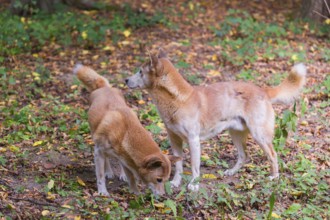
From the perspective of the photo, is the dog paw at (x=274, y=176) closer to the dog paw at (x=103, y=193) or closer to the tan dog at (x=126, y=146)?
the tan dog at (x=126, y=146)

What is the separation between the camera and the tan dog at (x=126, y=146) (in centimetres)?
704

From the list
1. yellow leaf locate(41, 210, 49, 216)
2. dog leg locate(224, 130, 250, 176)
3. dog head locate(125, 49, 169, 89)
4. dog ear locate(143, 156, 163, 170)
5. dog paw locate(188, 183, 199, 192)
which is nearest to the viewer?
yellow leaf locate(41, 210, 49, 216)

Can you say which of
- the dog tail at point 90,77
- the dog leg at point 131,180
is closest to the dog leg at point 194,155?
the dog leg at point 131,180

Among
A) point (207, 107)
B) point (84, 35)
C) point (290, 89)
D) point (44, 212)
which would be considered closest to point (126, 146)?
point (44, 212)

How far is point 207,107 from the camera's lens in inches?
317

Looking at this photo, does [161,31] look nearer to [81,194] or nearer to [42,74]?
[42,74]

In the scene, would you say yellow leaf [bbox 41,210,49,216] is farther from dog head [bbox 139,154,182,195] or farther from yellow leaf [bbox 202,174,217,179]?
yellow leaf [bbox 202,174,217,179]

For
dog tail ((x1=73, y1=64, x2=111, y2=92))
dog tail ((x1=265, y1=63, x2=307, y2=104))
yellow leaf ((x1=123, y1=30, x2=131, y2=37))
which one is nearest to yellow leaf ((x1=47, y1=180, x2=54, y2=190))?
dog tail ((x1=73, y1=64, x2=111, y2=92))

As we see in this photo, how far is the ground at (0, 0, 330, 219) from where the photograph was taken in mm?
7125

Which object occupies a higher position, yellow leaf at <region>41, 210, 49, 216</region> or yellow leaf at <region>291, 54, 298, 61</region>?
yellow leaf at <region>291, 54, 298, 61</region>

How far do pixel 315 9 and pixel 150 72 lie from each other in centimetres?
878

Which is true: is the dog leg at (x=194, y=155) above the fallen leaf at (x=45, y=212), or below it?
above

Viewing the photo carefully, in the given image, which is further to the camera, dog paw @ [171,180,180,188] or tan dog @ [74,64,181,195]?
dog paw @ [171,180,180,188]

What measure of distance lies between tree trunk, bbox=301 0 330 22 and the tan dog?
889 centimetres
